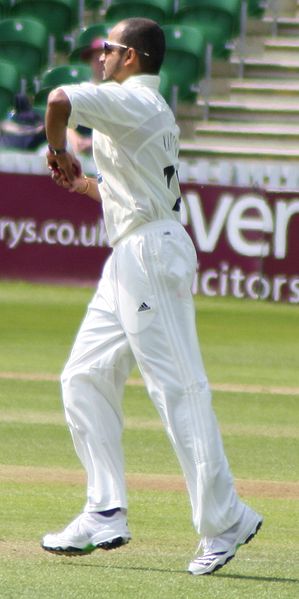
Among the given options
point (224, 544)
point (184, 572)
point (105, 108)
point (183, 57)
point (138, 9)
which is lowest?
point (183, 57)

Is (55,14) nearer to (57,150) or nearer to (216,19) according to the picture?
(216,19)

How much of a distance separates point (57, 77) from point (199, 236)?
15.5 feet

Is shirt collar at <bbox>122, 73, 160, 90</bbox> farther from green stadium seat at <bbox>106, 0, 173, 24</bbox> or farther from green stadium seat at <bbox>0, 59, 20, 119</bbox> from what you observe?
green stadium seat at <bbox>106, 0, 173, 24</bbox>

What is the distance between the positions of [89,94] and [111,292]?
0.82 m

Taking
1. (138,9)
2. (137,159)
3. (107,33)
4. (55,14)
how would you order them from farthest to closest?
(55,14) → (138,9) → (107,33) → (137,159)

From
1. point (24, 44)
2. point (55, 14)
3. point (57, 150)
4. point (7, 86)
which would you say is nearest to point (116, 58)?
point (57, 150)

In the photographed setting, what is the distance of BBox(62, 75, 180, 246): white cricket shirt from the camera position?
17.3 ft

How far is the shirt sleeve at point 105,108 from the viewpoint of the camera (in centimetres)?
500

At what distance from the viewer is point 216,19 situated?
68.8 feet

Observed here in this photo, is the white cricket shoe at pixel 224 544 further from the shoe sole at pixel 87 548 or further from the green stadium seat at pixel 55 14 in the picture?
the green stadium seat at pixel 55 14

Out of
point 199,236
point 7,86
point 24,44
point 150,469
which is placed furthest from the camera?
point 24,44

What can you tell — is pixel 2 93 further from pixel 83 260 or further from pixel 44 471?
pixel 44 471

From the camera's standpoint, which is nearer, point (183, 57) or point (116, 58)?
point (116, 58)

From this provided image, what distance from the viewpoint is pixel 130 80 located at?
547 cm
